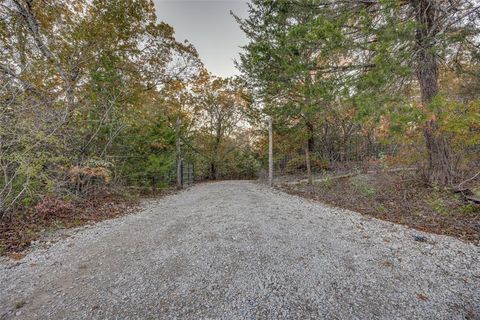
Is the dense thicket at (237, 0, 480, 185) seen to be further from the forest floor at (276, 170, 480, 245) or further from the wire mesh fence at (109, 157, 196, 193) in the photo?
the wire mesh fence at (109, 157, 196, 193)

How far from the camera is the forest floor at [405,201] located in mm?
3256

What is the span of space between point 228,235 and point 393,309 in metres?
1.92

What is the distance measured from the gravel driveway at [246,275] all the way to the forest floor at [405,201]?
23.3 inches

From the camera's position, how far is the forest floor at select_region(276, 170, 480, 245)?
3.26m

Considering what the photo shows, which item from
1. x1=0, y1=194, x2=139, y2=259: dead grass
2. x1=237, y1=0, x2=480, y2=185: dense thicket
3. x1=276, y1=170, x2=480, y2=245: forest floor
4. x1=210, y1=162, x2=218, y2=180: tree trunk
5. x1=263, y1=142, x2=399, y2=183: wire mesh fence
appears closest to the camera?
x1=0, y1=194, x2=139, y2=259: dead grass

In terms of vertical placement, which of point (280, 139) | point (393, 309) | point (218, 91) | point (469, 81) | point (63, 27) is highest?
point (218, 91)

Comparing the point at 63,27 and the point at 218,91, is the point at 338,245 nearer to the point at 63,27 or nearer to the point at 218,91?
the point at 63,27

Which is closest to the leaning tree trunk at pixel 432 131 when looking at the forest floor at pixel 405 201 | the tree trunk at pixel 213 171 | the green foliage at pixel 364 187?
the forest floor at pixel 405 201

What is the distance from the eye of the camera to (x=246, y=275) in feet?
6.37

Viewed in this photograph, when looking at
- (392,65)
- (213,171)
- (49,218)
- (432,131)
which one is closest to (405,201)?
(432,131)

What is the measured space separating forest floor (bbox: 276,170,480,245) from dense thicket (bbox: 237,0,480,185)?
702 mm

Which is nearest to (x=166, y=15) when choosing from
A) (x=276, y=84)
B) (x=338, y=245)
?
(x=276, y=84)

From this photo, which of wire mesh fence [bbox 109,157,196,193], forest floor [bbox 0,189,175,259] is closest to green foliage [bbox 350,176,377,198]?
forest floor [bbox 0,189,175,259]

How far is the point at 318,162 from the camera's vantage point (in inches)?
375
